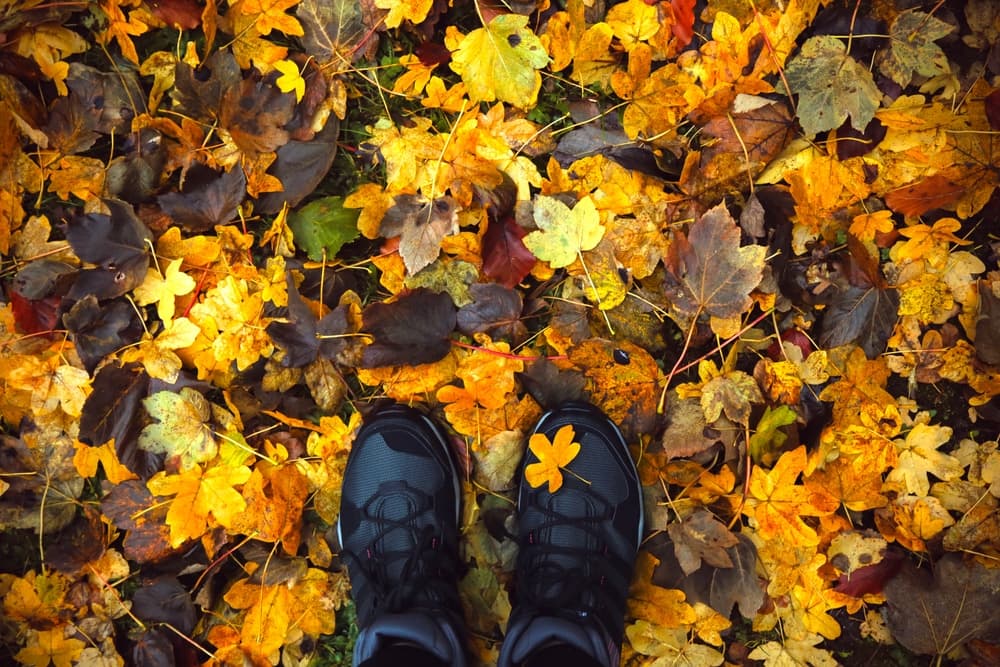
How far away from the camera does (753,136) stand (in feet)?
4.42

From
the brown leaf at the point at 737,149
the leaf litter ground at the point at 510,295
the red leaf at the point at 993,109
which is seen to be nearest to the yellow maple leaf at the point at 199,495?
the leaf litter ground at the point at 510,295

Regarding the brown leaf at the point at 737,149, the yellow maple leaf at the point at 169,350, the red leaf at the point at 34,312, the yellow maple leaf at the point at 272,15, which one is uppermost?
the yellow maple leaf at the point at 272,15

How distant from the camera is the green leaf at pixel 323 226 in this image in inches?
54.9

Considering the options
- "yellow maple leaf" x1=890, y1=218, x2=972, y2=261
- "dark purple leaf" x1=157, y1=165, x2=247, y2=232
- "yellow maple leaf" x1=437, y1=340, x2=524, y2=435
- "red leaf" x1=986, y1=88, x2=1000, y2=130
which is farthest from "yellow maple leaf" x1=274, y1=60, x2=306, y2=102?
"red leaf" x1=986, y1=88, x2=1000, y2=130

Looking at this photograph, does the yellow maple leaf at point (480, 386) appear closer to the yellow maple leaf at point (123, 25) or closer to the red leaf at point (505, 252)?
the red leaf at point (505, 252)

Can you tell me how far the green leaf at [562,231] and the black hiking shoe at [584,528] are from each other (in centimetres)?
36

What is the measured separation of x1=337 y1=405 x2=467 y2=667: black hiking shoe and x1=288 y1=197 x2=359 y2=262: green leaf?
402 millimetres

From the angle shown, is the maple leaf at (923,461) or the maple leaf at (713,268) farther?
the maple leaf at (923,461)

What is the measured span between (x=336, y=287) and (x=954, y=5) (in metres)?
1.52

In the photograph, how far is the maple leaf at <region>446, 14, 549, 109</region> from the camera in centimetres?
133

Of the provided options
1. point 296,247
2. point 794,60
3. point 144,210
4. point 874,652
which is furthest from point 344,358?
point 874,652

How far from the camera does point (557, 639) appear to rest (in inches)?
51.4

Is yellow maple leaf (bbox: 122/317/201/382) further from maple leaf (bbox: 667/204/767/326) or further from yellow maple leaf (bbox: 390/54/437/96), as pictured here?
maple leaf (bbox: 667/204/767/326)

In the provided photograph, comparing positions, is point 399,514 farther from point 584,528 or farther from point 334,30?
point 334,30
